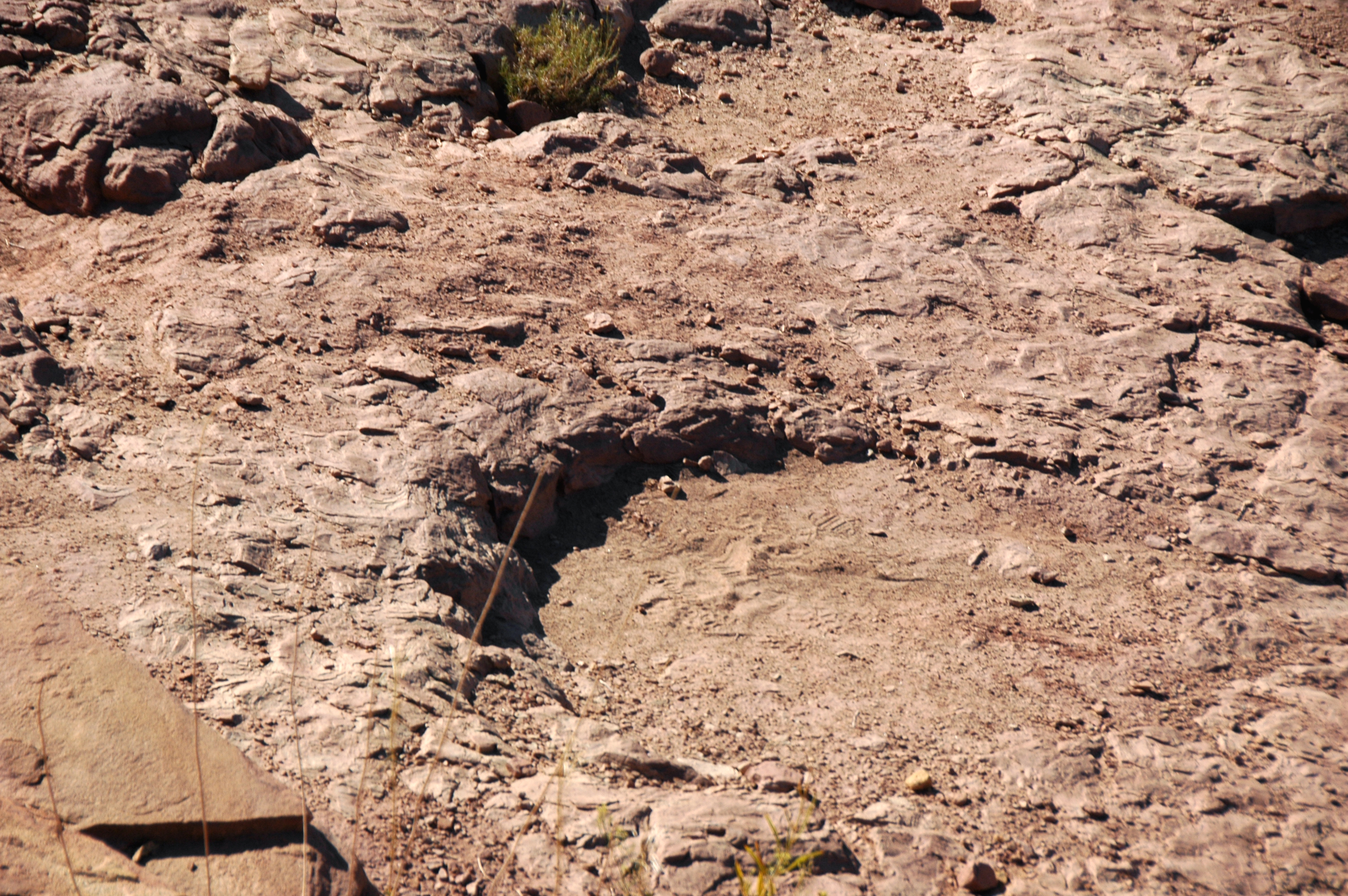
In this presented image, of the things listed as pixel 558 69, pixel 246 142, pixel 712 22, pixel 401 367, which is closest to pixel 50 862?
pixel 401 367

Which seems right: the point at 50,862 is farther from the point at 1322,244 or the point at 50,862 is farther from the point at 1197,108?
the point at 1197,108

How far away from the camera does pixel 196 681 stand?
2.39 meters

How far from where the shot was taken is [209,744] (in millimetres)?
2240

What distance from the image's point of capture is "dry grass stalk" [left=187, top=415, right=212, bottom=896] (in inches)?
76.1

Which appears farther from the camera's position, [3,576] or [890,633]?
[890,633]

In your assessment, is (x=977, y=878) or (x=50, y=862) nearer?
(x=50, y=862)

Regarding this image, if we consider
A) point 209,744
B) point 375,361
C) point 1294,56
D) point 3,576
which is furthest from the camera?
point 1294,56

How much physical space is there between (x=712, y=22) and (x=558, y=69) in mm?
1660

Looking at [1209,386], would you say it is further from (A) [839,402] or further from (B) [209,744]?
(B) [209,744]

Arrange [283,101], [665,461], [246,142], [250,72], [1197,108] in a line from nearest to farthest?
[665,461] → [246,142] → [250,72] → [283,101] → [1197,108]

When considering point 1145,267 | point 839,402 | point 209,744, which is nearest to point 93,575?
point 209,744

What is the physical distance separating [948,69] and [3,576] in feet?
21.2

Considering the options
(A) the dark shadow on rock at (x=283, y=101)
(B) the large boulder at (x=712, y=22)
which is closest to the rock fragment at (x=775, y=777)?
(A) the dark shadow on rock at (x=283, y=101)

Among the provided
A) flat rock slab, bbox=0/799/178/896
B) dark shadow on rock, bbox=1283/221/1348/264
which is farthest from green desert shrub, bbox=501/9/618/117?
flat rock slab, bbox=0/799/178/896
